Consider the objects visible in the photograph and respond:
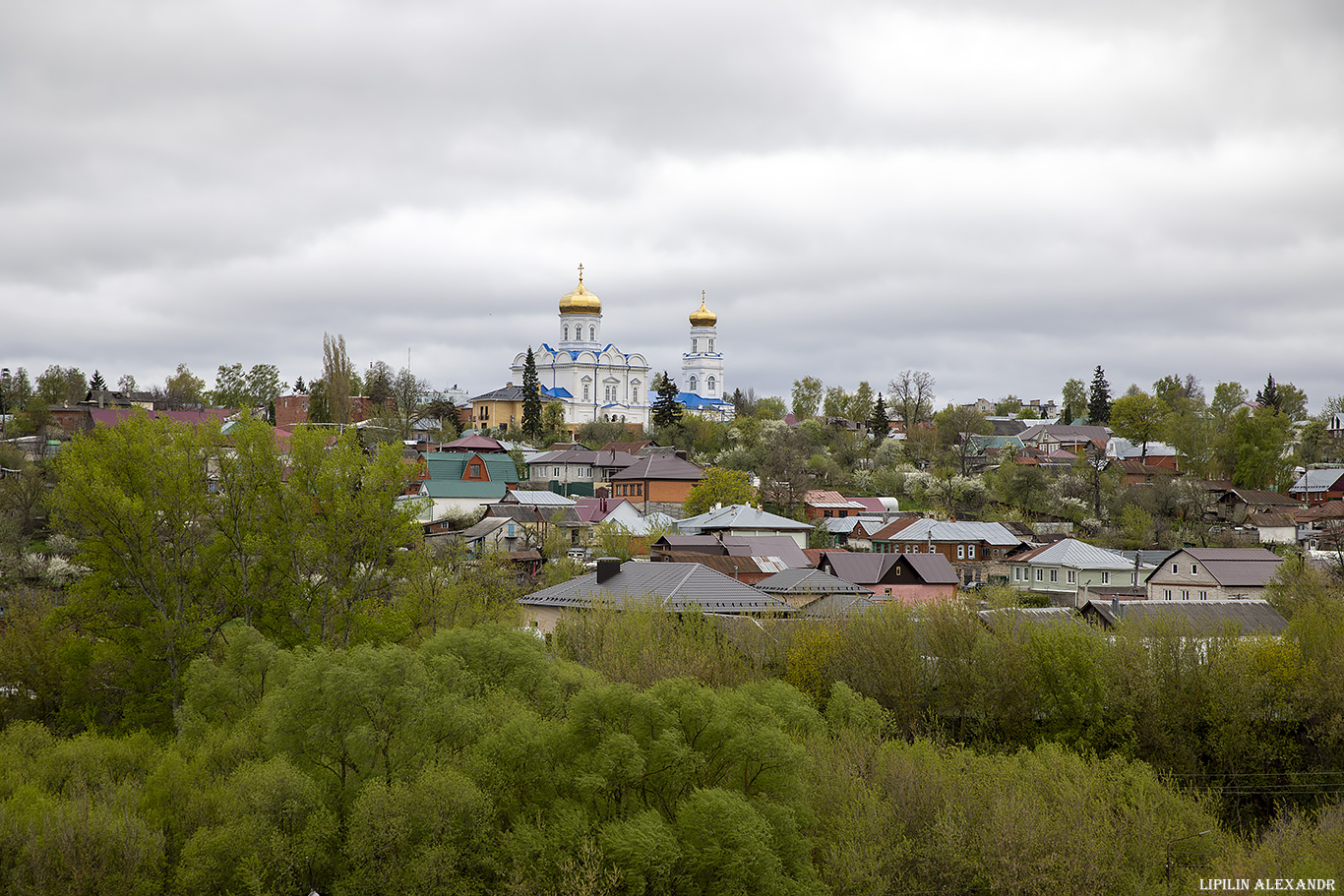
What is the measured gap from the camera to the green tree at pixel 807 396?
356 ft

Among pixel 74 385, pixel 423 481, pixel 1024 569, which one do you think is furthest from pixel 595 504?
pixel 74 385

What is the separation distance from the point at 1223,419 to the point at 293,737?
85.1 m

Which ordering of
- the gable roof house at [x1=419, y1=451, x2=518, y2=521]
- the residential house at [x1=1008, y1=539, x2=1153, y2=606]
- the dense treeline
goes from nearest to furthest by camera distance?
the dense treeline
the residential house at [x1=1008, y1=539, x2=1153, y2=606]
the gable roof house at [x1=419, y1=451, x2=518, y2=521]

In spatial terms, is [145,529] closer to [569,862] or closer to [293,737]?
[293,737]

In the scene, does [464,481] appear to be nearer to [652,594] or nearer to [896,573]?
[896,573]

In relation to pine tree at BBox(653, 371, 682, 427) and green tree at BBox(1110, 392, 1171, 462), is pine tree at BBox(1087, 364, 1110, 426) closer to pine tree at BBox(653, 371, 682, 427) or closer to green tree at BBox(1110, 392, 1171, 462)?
green tree at BBox(1110, 392, 1171, 462)

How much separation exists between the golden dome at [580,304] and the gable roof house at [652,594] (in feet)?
209

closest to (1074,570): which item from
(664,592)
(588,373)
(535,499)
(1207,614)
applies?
(1207,614)

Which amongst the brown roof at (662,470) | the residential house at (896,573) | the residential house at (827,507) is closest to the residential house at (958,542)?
the residential house at (827,507)

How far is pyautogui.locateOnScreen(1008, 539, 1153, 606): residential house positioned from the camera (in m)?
46.8

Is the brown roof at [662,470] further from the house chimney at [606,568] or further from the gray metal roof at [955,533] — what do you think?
the house chimney at [606,568]

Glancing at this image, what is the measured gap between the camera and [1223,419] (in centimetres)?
8669

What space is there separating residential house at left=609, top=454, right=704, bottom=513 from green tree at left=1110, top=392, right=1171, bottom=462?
124 ft

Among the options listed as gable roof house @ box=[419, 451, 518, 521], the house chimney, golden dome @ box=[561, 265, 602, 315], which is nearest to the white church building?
golden dome @ box=[561, 265, 602, 315]
